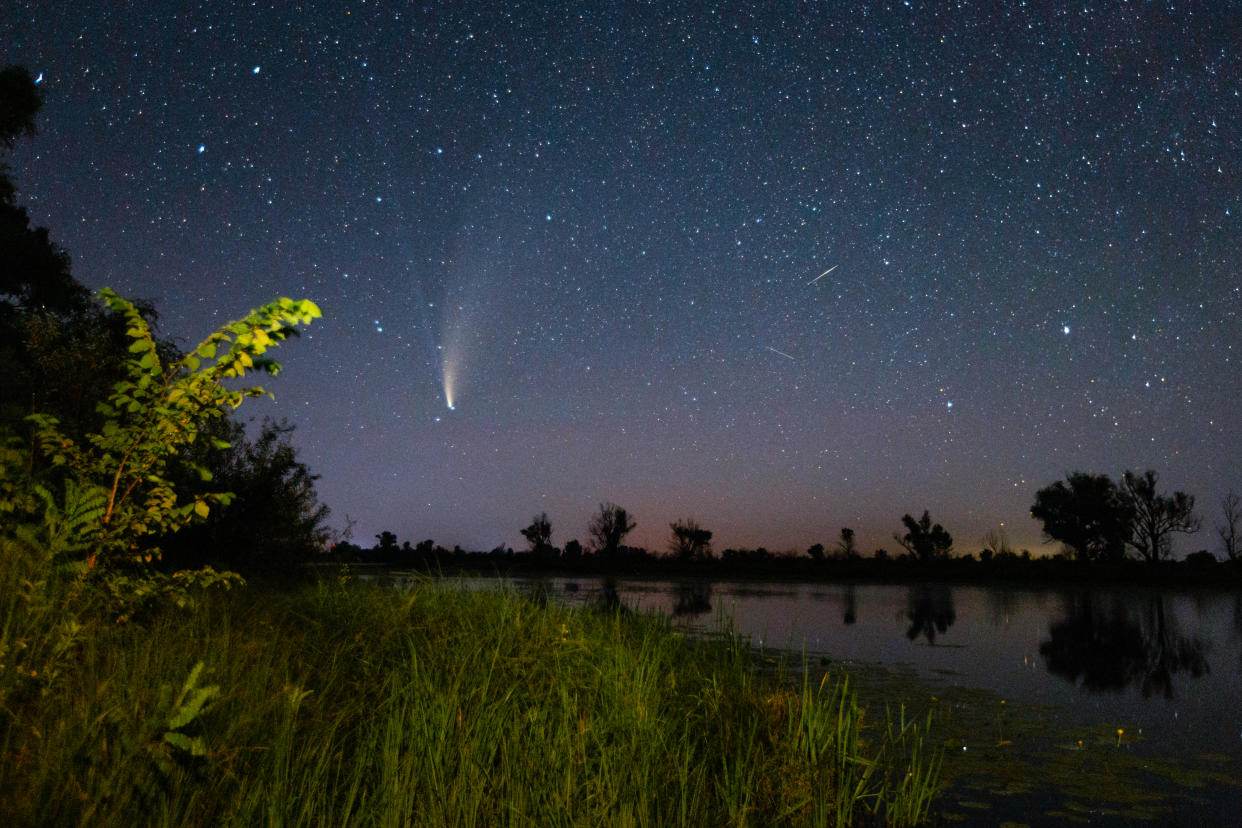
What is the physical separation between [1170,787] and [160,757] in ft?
25.0

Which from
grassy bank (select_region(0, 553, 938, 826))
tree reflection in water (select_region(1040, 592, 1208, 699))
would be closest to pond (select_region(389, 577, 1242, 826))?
tree reflection in water (select_region(1040, 592, 1208, 699))

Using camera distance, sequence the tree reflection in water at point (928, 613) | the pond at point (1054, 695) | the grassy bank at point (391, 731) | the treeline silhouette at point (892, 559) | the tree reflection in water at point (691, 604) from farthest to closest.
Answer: the treeline silhouette at point (892, 559) < the tree reflection in water at point (691, 604) < the tree reflection in water at point (928, 613) < the pond at point (1054, 695) < the grassy bank at point (391, 731)

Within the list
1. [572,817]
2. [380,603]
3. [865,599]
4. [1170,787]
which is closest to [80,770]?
[572,817]

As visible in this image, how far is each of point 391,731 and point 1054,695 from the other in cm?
954

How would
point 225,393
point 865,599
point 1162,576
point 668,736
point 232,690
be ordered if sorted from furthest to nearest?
point 1162,576 < point 865,599 < point 668,736 < point 225,393 < point 232,690

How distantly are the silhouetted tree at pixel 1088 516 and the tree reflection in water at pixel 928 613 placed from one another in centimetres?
3112

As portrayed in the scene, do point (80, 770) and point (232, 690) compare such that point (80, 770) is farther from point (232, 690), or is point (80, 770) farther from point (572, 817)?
point (572, 817)

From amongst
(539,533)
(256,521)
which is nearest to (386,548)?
(539,533)

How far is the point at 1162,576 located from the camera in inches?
1721

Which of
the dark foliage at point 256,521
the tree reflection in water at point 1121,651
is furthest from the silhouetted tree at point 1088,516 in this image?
the dark foliage at point 256,521

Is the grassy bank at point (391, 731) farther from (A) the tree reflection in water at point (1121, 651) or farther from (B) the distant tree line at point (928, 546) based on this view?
(B) the distant tree line at point (928, 546)

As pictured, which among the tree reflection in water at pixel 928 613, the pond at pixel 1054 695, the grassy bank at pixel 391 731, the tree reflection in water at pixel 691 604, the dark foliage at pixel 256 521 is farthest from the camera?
the tree reflection in water at pixel 691 604

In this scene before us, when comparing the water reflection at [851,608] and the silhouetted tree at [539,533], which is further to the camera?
the silhouetted tree at [539,533]

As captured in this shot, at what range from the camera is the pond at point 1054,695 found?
5.92 metres
